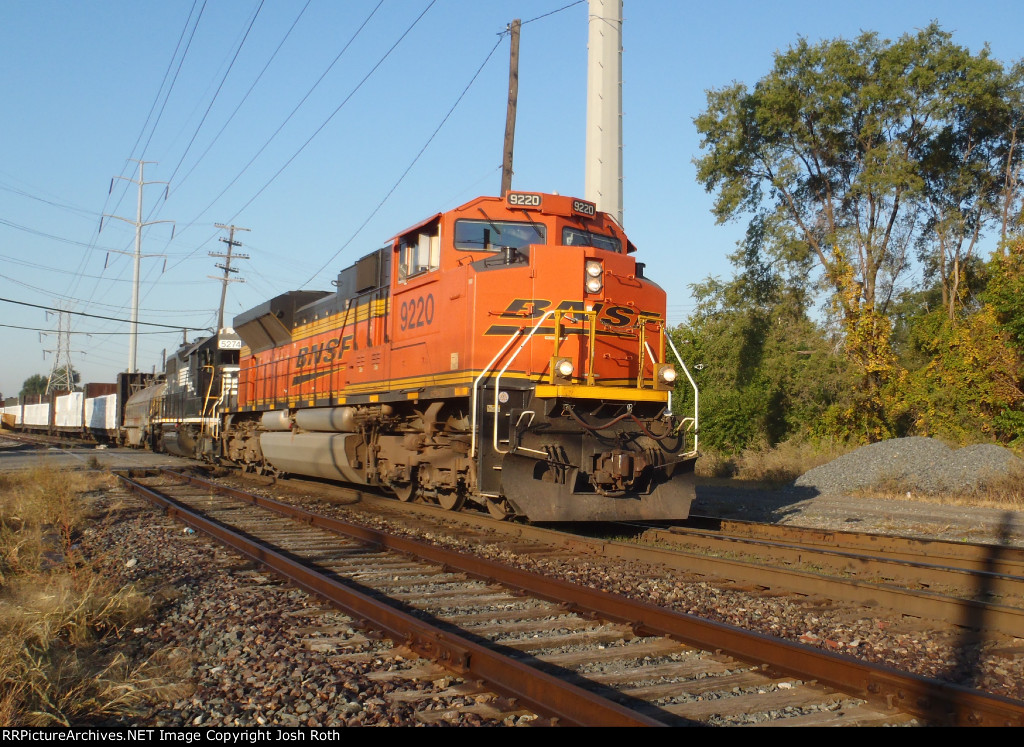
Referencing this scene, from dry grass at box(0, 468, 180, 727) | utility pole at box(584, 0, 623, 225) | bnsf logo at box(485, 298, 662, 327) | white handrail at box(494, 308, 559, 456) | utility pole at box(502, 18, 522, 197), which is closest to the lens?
dry grass at box(0, 468, 180, 727)

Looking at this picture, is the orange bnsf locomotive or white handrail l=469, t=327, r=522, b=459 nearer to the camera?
white handrail l=469, t=327, r=522, b=459

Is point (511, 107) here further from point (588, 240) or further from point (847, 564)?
point (847, 564)

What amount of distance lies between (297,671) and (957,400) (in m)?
19.6

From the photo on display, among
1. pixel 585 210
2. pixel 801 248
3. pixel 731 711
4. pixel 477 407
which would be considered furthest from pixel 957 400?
pixel 731 711

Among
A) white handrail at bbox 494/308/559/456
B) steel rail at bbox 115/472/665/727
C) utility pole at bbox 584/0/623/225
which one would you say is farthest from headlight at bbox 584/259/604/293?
utility pole at bbox 584/0/623/225

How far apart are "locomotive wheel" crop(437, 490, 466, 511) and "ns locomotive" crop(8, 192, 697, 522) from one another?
0.03m

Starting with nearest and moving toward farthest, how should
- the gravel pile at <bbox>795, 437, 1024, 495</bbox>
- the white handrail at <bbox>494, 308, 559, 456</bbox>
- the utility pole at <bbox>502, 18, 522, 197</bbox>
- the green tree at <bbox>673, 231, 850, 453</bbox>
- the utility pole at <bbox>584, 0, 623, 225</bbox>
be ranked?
the white handrail at <bbox>494, 308, 559, 456</bbox>
the gravel pile at <bbox>795, 437, 1024, 495</bbox>
the utility pole at <bbox>584, 0, 623, 225</bbox>
the utility pole at <bbox>502, 18, 522, 197</bbox>
the green tree at <bbox>673, 231, 850, 453</bbox>

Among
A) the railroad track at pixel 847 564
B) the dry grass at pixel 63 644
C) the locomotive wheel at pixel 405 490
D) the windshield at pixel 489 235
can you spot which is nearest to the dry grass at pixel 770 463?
the railroad track at pixel 847 564

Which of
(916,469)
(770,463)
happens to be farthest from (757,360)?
(916,469)

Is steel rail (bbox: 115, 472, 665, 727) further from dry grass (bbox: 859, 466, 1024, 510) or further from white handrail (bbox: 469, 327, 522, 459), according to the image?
dry grass (bbox: 859, 466, 1024, 510)

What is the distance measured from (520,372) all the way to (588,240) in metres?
1.87

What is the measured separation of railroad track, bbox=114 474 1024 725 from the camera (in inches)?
141

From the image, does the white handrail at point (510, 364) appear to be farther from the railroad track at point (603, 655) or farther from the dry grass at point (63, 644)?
the dry grass at point (63, 644)

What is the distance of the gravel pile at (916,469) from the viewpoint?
14.2 m
